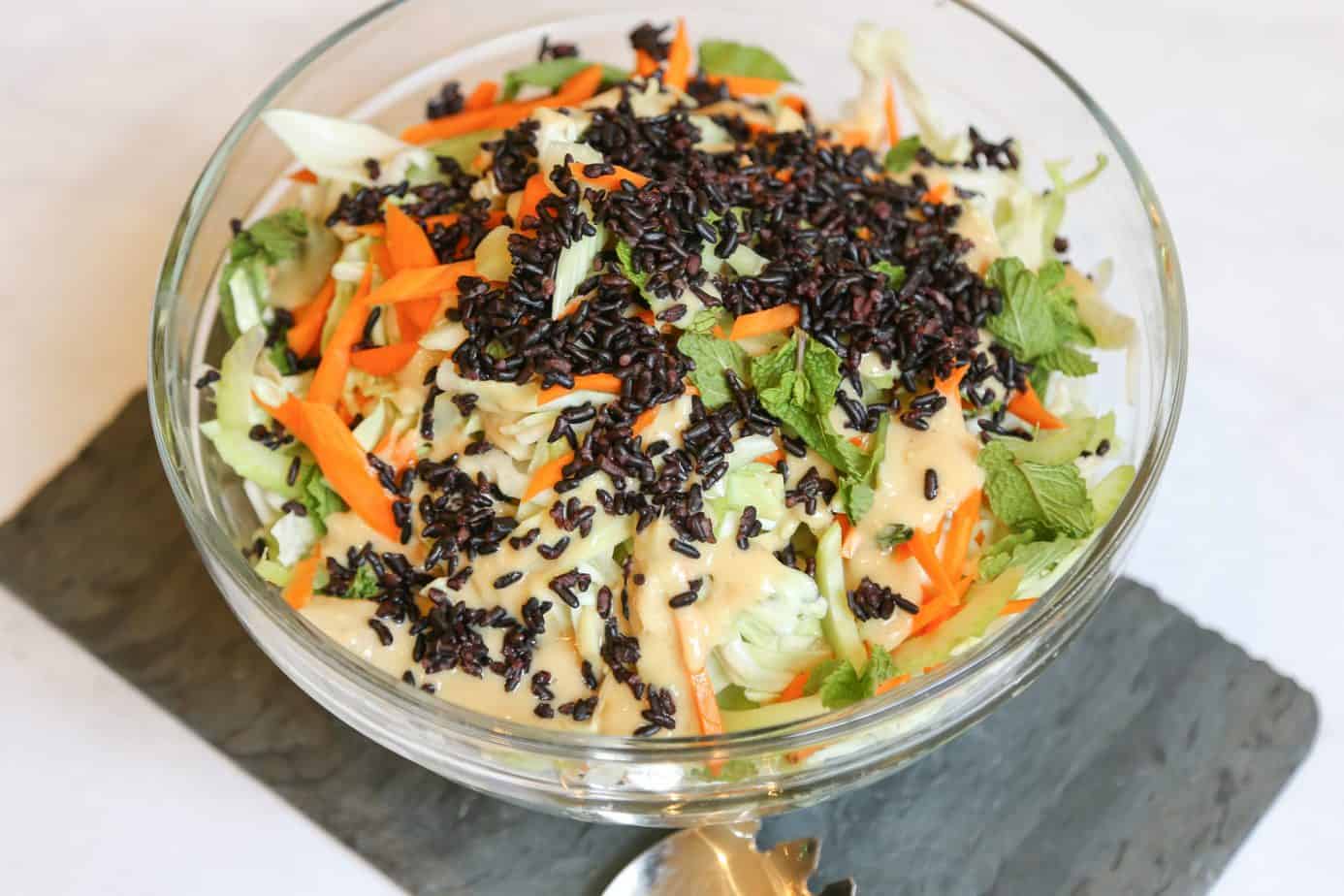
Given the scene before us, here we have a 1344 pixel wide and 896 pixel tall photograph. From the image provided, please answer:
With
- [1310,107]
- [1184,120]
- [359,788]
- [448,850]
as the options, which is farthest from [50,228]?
[1310,107]

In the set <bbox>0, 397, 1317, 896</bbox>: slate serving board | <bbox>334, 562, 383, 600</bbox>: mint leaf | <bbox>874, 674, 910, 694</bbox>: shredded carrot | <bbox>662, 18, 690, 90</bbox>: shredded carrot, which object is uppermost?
<bbox>662, 18, 690, 90</bbox>: shredded carrot

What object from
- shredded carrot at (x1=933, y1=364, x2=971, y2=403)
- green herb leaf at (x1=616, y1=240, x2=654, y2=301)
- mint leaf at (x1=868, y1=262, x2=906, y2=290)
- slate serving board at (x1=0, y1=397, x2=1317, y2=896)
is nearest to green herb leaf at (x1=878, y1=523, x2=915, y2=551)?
shredded carrot at (x1=933, y1=364, x2=971, y2=403)

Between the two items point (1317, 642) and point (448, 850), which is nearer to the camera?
point (448, 850)

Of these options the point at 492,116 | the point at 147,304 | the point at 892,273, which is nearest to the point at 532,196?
the point at 492,116

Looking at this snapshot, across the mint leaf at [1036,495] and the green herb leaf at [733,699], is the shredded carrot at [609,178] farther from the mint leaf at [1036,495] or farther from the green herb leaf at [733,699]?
the green herb leaf at [733,699]

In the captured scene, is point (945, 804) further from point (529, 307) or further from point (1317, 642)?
point (529, 307)

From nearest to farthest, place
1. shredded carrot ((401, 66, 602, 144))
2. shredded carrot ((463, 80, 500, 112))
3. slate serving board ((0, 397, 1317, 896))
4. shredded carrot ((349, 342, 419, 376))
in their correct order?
shredded carrot ((349, 342, 419, 376)) < slate serving board ((0, 397, 1317, 896)) < shredded carrot ((401, 66, 602, 144)) < shredded carrot ((463, 80, 500, 112))

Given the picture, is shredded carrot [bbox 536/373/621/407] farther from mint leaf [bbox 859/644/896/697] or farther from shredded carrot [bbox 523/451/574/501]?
mint leaf [bbox 859/644/896/697]
